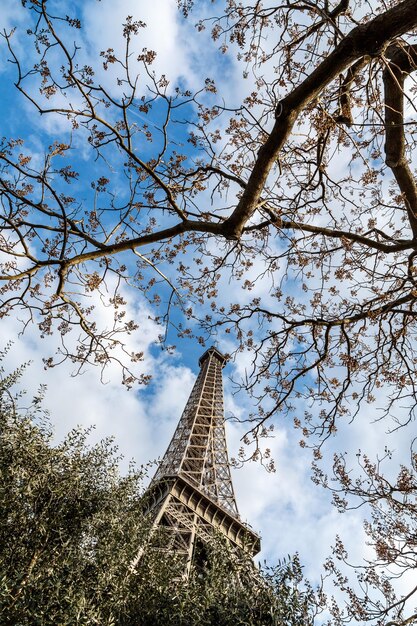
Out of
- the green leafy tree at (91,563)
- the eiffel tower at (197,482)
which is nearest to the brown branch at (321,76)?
the green leafy tree at (91,563)

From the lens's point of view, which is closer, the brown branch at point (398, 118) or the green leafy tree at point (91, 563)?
the brown branch at point (398, 118)

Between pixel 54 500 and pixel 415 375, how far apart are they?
21.1 feet

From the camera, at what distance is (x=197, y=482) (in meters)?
31.0

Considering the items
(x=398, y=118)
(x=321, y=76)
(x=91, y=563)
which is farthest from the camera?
(x=91, y=563)

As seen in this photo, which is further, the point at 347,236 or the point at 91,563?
the point at 91,563

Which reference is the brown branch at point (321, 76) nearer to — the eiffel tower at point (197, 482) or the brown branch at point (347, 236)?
the brown branch at point (347, 236)

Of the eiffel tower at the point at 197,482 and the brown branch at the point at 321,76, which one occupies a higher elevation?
the eiffel tower at the point at 197,482

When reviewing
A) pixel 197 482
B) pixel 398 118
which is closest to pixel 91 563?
pixel 398 118

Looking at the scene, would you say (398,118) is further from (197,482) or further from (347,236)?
(197,482)

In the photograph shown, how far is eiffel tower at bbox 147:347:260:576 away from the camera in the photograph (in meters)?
25.8

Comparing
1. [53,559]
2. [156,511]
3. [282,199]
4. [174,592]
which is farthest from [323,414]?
[156,511]

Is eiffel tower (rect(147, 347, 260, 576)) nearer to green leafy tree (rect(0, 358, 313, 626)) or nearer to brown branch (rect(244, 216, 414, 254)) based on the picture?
green leafy tree (rect(0, 358, 313, 626))

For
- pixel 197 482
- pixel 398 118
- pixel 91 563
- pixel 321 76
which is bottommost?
pixel 91 563

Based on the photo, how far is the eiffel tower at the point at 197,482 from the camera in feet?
84.5
